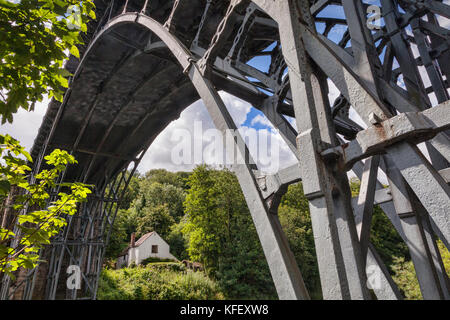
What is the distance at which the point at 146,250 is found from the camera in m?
29.8

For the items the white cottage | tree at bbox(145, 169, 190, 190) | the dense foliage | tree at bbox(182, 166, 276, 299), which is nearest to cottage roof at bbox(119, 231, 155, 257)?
the white cottage

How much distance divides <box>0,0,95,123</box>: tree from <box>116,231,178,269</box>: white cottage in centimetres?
2979

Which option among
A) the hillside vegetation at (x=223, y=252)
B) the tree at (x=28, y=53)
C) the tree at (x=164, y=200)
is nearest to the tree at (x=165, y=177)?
the tree at (x=164, y=200)

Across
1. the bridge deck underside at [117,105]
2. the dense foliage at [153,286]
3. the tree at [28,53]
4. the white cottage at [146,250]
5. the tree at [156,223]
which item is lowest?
the dense foliage at [153,286]

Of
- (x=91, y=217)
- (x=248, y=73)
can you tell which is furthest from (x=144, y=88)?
(x=91, y=217)

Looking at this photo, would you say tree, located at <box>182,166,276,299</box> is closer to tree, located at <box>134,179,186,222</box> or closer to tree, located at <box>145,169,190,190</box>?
tree, located at <box>134,179,186,222</box>

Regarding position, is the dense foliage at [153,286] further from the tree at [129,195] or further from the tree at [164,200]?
the tree at [129,195]

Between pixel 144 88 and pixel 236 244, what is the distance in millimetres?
17310

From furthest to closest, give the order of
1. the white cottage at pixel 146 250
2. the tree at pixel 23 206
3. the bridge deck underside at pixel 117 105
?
the white cottage at pixel 146 250, the bridge deck underside at pixel 117 105, the tree at pixel 23 206

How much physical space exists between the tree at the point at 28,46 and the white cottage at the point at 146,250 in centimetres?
2979

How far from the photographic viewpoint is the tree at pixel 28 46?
1987mm

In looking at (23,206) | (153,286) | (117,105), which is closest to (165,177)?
(153,286)

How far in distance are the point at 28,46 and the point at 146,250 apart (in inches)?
1194
